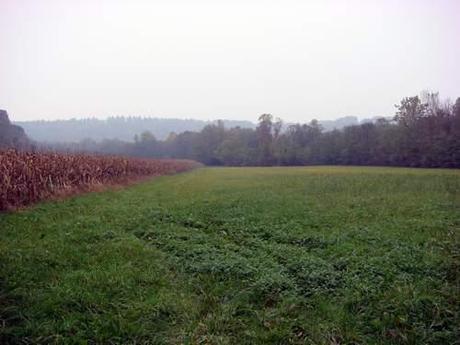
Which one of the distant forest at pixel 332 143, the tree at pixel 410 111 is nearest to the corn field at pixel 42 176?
the distant forest at pixel 332 143

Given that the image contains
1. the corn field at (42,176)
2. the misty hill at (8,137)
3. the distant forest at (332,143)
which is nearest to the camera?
the corn field at (42,176)

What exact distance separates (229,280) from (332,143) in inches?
2561

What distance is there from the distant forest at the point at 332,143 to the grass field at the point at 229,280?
25.6m

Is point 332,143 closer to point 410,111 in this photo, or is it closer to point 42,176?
point 410,111

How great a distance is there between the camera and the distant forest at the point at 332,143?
47375 millimetres

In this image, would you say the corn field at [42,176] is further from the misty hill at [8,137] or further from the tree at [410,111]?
the tree at [410,111]

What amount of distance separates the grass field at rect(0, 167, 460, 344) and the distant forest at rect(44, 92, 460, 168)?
2561cm

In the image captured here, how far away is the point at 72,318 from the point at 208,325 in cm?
173

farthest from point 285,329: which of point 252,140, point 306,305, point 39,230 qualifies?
point 252,140

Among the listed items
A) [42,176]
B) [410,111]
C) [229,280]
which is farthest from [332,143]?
[229,280]

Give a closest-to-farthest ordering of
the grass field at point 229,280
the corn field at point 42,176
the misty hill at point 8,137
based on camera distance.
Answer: the grass field at point 229,280 < the corn field at point 42,176 < the misty hill at point 8,137

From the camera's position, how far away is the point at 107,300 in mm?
4473

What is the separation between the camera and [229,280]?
17.4 ft

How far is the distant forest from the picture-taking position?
47.4m
